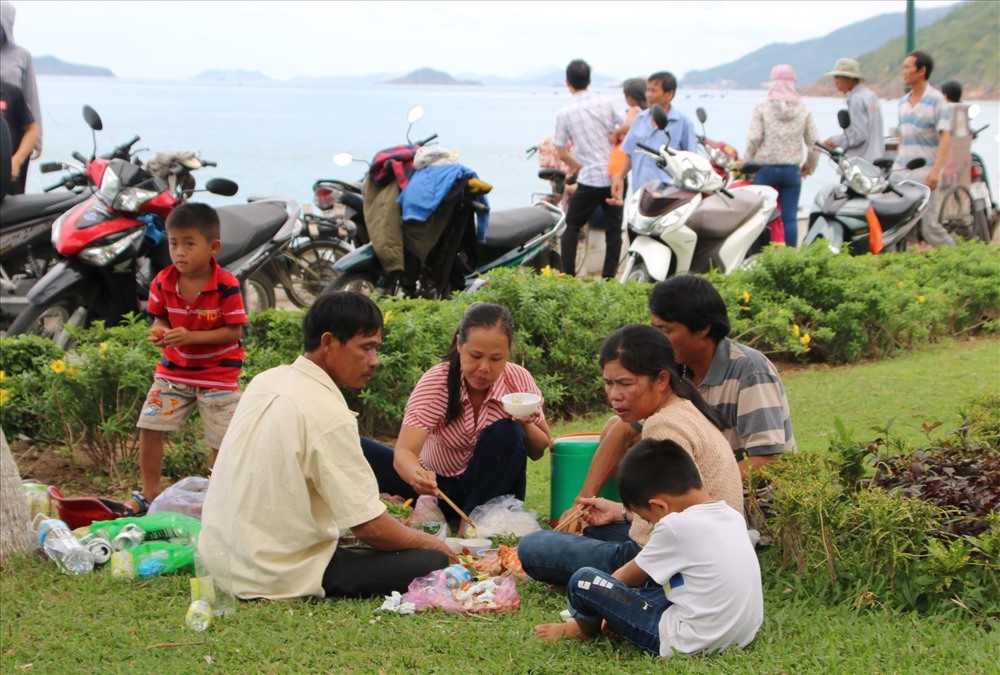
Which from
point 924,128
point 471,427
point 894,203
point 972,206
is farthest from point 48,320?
point 972,206

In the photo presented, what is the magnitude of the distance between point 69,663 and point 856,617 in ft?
7.93

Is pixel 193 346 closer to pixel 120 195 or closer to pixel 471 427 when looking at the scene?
pixel 471 427

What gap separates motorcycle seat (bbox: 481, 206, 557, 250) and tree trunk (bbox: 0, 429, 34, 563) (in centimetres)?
469

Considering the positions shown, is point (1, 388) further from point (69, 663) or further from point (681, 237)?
point (681, 237)

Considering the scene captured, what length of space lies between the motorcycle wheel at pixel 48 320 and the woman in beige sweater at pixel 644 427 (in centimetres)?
389

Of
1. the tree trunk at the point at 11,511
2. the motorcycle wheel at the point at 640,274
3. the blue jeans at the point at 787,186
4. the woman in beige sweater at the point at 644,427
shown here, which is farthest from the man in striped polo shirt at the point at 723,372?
the blue jeans at the point at 787,186

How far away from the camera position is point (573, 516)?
4254mm

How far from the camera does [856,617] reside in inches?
142

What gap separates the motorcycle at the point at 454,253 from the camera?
8.21 m

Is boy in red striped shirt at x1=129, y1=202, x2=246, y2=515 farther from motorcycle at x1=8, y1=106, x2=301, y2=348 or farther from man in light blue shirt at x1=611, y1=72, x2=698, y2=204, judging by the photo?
man in light blue shirt at x1=611, y1=72, x2=698, y2=204

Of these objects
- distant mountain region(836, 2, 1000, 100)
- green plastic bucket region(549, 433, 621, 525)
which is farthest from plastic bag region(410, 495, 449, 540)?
distant mountain region(836, 2, 1000, 100)

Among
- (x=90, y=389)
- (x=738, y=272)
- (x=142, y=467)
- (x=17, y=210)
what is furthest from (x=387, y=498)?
(x=17, y=210)

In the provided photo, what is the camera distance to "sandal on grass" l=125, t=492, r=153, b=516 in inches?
196

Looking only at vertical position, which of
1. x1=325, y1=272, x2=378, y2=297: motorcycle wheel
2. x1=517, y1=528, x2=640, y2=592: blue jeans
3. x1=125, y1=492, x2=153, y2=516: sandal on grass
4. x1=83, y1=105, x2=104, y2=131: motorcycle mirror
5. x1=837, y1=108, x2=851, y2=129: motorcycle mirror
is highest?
x1=83, y1=105, x2=104, y2=131: motorcycle mirror
